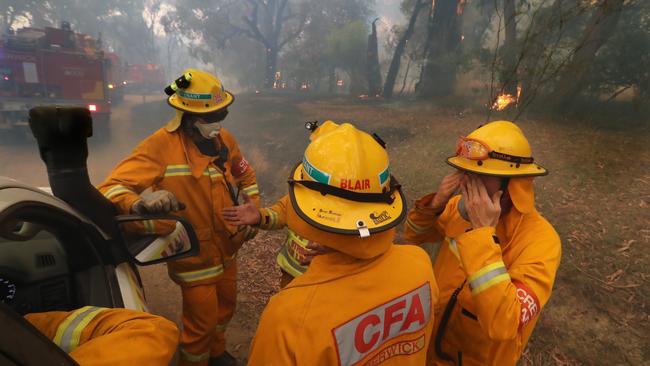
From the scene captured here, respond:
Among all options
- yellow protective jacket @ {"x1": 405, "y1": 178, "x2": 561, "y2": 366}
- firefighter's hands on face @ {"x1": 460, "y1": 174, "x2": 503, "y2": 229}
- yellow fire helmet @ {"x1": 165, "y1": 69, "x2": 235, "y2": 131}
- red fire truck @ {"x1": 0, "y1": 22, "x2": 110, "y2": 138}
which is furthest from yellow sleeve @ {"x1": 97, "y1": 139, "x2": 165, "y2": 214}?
red fire truck @ {"x1": 0, "y1": 22, "x2": 110, "y2": 138}

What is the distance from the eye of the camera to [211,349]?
10.8 feet

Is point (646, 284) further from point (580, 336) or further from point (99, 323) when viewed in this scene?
point (99, 323)

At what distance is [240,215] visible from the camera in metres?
2.91

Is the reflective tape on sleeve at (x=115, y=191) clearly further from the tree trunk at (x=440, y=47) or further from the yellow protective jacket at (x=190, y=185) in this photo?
the tree trunk at (x=440, y=47)

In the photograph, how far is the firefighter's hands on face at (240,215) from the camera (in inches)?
114

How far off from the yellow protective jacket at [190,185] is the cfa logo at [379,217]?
1859 mm

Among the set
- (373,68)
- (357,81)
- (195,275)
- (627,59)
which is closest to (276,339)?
(195,275)

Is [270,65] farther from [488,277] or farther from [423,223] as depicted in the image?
[488,277]

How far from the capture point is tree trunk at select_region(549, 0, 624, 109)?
7.42 metres

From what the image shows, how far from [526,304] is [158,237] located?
88.8 inches

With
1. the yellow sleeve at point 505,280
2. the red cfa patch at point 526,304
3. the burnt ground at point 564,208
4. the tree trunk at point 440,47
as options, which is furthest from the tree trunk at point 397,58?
the red cfa patch at point 526,304

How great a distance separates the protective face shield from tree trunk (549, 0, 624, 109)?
6995mm

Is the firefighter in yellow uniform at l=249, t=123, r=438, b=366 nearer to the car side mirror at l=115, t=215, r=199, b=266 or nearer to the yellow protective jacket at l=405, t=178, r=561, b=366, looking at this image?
the yellow protective jacket at l=405, t=178, r=561, b=366

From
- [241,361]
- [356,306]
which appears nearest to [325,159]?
[356,306]
